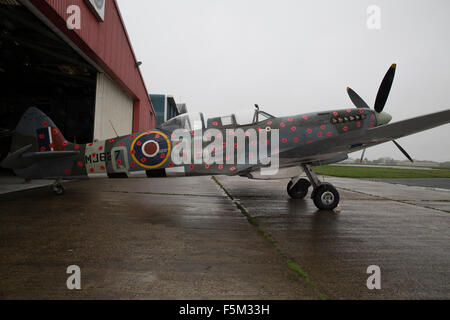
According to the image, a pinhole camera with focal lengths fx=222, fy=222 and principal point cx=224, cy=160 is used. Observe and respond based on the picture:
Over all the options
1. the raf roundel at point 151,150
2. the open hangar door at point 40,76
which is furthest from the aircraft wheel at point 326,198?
the open hangar door at point 40,76

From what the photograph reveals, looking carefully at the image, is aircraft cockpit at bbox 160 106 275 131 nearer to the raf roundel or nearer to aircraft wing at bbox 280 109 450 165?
the raf roundel

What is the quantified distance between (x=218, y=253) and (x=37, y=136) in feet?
20.3

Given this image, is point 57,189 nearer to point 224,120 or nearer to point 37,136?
point 37,136

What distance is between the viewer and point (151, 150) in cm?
499

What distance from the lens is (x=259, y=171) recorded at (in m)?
5.14

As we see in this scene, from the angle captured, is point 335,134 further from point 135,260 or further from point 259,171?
point 135,260

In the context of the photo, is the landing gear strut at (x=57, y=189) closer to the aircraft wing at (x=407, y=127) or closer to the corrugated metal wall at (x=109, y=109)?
the corrugated metal wall at (x=109, y=109)

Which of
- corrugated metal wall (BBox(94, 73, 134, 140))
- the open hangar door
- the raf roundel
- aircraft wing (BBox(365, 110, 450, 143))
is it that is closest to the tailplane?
the raf roundel

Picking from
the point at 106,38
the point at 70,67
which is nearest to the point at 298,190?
the point at 106,38

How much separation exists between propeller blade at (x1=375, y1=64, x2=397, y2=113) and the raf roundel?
4.80 metres
